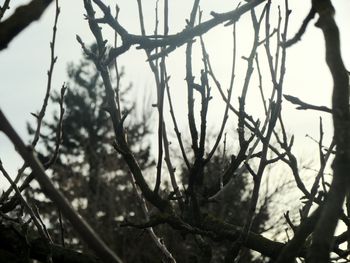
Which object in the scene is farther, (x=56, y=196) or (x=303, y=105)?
(x=303, y=105)

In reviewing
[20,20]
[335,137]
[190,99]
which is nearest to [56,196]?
[20,20]

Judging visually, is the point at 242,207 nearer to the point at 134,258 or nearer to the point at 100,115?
the point at 134,258

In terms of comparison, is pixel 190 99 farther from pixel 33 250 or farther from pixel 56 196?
pixel 56 196

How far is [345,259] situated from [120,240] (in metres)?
15.8

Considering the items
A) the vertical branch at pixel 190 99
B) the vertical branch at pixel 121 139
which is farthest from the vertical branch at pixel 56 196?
the vertical branch at pixel 121 139

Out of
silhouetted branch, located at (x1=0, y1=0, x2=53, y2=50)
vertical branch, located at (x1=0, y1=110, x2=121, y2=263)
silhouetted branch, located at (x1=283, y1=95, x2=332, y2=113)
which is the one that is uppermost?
silhouetted branch, located at (x1=283, y1=95, x2=332, y2=113)

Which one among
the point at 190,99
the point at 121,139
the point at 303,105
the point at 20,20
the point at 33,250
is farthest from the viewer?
the point at 33,250

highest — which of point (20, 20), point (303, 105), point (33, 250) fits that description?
point (303, 105)

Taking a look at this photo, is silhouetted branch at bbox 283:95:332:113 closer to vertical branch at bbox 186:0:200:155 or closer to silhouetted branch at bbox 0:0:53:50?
vertical branch at bbox 186:0:200:155

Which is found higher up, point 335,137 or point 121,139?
point 121,139

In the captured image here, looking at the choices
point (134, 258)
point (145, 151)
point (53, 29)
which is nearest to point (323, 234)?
point (53, 29)

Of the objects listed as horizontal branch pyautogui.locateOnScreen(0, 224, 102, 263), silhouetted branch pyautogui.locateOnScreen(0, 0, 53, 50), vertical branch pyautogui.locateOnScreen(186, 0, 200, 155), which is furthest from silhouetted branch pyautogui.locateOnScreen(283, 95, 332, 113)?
horizontal branch pyautogui.locateOnScreen(0, 224, 102, 263)

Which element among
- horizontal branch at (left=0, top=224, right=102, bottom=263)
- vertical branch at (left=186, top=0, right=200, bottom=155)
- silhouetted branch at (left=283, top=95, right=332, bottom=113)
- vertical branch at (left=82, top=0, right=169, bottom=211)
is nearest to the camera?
silhouetted branch at (left=283, top=95, right=332, bottom=113)

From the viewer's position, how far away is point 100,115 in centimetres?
2470
